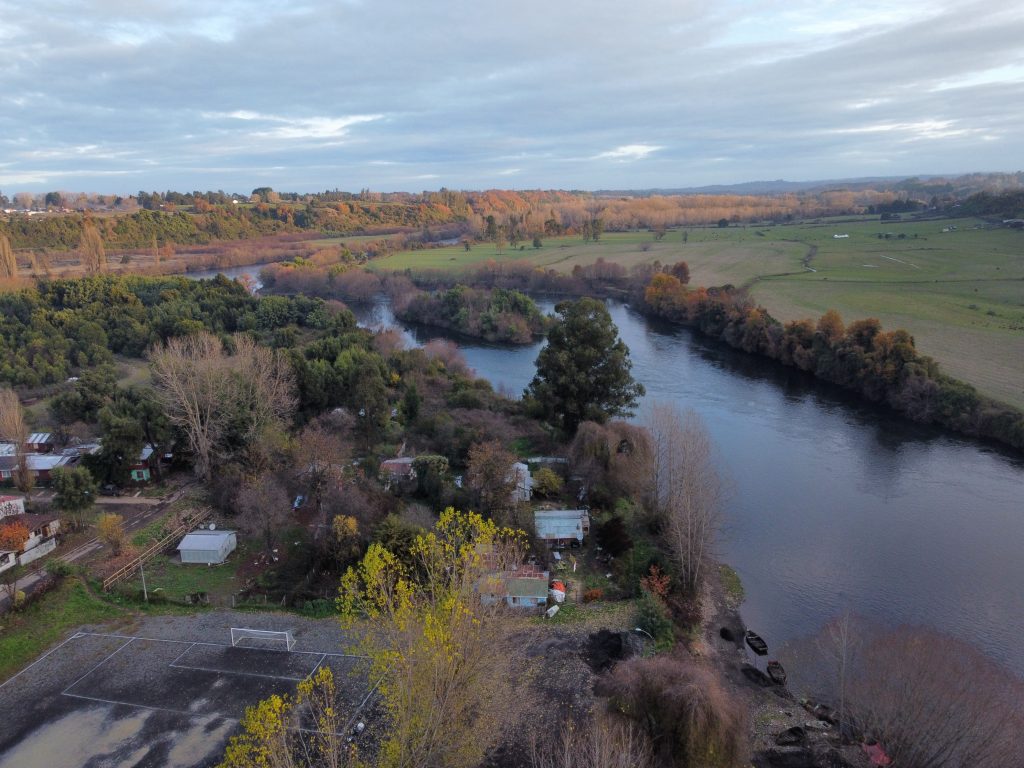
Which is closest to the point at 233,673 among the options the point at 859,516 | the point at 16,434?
the point at 16,434

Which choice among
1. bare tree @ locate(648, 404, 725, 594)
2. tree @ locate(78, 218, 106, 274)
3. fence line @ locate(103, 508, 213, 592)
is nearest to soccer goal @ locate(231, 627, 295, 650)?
fence line @ locate(103, 508, 213, 592)

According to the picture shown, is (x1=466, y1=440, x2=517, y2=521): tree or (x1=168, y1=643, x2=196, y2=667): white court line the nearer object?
(x1=168, y1=643, x2=196, y2=667): white court line

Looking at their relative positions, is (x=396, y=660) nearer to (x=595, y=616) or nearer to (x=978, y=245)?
(x=595, y=616)

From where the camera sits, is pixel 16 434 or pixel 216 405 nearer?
pixel 16 434

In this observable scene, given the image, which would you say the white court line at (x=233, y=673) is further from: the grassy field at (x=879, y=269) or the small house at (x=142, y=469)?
the grassy field at (x=879, y=269)

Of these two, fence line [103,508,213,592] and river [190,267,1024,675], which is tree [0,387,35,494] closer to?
fence line [103,508,213,592]

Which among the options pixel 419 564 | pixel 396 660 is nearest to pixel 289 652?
pixel 419 564

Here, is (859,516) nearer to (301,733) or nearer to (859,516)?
(859,516)
